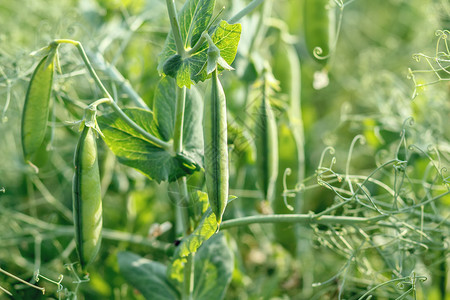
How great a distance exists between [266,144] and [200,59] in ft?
0.80

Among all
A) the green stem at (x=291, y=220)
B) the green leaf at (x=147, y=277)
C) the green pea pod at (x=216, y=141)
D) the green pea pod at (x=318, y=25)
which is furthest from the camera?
the green pea pod at (x=318, y=25)

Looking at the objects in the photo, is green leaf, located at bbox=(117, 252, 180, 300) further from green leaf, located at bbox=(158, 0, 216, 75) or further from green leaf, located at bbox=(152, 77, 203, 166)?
green leaf, located at bbox=(158, 0, 216, 75)

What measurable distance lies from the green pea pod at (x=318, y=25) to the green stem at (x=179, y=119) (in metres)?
0.40

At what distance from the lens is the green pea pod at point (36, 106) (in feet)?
1.88

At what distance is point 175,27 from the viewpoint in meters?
0.54

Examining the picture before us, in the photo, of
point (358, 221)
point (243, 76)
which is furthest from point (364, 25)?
point (358, 221)

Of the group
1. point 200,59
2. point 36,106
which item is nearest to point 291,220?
point 200,59

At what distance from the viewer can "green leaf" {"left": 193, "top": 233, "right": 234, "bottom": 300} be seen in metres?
0.74

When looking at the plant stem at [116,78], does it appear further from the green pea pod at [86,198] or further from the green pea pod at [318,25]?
the green pea pod at [318,25]

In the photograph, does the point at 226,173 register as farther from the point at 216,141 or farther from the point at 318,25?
the point at 318,25

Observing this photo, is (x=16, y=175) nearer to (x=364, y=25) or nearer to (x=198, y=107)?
(x=198, y=107)

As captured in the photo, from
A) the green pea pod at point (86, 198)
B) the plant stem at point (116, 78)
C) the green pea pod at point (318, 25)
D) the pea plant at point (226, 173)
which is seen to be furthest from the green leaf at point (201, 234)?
the green pea pod at point (318, 25)

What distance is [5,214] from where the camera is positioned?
0.98 m

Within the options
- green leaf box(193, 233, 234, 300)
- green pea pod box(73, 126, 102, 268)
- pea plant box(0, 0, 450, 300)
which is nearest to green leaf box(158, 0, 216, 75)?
pea plant box(0, 0, 450, 300)
